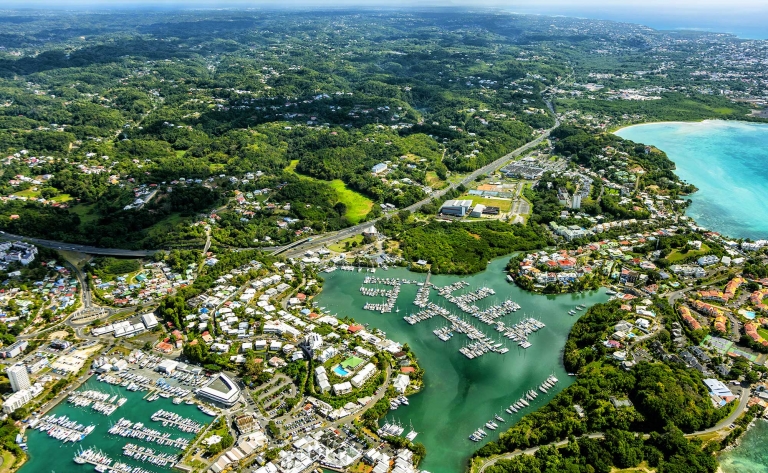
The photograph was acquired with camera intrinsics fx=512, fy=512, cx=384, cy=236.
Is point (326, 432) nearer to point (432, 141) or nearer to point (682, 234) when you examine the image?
point (682, 234)

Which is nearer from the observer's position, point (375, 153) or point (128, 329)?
point (128, 329)

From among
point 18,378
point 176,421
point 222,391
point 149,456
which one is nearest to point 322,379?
point 222,391

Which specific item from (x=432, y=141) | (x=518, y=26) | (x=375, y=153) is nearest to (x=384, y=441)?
(x=375, y=153)

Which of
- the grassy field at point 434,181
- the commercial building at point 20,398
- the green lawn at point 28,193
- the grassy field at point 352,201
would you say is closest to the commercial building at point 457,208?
the grassy field at point 434,181

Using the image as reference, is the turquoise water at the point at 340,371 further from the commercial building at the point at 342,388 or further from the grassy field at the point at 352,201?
the grassy field at the point at 352,201

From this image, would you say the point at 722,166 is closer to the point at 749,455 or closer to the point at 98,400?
the point at 749,455
